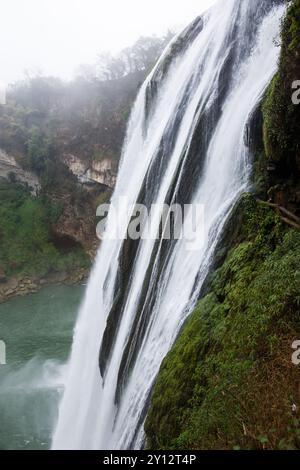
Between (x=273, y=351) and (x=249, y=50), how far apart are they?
6.80 m

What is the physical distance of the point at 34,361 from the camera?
18688 millimetres

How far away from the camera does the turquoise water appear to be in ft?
44.2

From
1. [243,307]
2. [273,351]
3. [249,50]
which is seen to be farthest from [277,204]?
[249,50]

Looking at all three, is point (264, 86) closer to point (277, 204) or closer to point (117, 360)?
point (277, 204)

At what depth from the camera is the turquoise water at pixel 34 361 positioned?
13.5 m

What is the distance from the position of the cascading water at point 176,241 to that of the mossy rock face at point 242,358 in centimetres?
68

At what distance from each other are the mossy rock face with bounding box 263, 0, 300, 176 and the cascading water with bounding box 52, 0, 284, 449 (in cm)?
77

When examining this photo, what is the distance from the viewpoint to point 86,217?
3400cm
